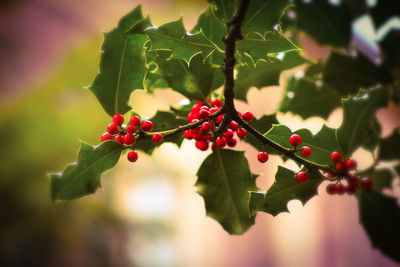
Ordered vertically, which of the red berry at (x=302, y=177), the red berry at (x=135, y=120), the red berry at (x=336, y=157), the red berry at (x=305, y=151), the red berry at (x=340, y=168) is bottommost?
Result: the red berry at (x=302, y=177)

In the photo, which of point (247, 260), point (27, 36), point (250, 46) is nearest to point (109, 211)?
point (247, 260)

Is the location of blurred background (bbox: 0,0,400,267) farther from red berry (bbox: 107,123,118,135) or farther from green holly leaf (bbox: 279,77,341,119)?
red berry (bbox: 107,123,118,135)

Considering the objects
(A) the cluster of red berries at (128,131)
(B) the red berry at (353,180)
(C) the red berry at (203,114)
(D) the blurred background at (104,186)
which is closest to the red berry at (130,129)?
(A) the cluster of red berries at (128,131)

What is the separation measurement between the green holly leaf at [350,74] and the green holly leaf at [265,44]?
0.20 m

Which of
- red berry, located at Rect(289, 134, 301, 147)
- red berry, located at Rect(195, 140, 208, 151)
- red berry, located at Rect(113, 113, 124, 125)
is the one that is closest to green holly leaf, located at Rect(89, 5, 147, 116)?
A: red berry, located at Rect(113, 113, 124, 125)

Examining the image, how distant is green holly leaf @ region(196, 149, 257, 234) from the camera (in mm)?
563

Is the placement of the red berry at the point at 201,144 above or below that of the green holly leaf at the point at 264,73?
below

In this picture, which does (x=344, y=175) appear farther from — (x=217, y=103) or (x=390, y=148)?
(x=217, y=103)

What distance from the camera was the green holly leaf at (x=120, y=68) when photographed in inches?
20.7

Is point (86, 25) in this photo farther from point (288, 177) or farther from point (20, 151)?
point (288, 177)

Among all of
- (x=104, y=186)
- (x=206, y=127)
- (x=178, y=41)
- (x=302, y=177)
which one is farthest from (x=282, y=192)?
(x=104, y=186)

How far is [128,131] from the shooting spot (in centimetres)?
52

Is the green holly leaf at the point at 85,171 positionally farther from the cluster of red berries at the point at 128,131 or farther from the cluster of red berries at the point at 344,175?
the cluster of red berries at the point at 344,175

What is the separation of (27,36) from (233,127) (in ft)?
11.4
